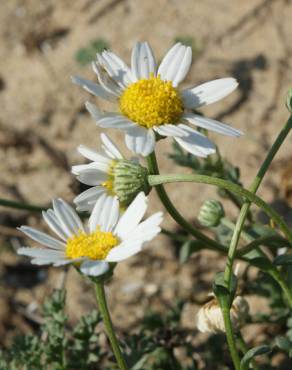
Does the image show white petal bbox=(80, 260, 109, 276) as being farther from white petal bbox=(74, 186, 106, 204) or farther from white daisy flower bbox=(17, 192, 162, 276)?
white petal bbox=(74, 186, 106, 204)

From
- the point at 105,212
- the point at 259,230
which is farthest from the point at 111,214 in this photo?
the point at 259,230

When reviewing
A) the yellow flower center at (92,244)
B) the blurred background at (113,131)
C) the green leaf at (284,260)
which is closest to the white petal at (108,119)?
the yellow flower center at (92,244)

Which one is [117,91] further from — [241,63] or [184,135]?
[241,63]

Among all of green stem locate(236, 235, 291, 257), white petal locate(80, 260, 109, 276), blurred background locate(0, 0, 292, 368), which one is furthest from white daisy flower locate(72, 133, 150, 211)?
→ blurred background locate(0, 0, 292, 368)

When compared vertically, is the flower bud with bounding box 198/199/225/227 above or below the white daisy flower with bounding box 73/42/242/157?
below

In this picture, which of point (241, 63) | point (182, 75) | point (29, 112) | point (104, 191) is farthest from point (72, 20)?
point (104, 191)

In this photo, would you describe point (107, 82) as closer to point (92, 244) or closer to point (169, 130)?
point (169, 130)
